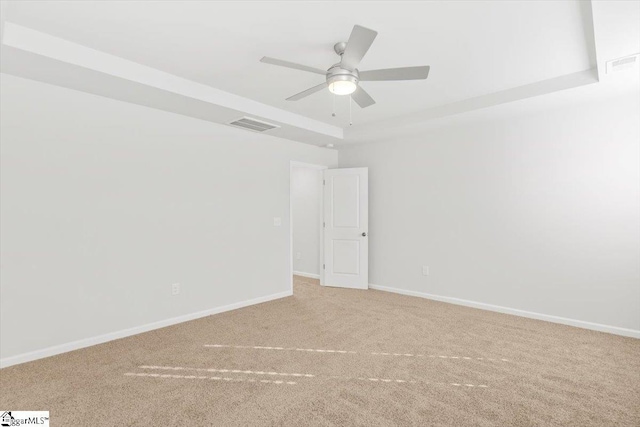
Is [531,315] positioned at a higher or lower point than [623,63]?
lower

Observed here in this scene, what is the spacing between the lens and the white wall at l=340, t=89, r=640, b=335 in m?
3.36

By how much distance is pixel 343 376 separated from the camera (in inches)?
98.9

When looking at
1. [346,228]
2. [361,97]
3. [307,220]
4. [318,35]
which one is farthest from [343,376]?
[307,220]

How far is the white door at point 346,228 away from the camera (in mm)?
5375

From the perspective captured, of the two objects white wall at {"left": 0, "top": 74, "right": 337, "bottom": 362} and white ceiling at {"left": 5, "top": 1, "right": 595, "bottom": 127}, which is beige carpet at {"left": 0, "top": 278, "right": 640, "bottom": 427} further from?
white ceiling at {"left": 5, "top": 1, "right": 595, "bottom": 127}

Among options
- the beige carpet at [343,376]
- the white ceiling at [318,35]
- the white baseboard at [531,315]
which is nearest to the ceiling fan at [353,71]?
the white ceiling at [318,35]

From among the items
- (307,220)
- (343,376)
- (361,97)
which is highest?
(361,97)

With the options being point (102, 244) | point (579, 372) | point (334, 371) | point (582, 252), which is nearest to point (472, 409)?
point (334, 371)

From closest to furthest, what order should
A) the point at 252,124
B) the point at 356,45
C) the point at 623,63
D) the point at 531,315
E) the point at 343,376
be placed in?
the point at 356,45, the point at 343,376, the point at 623,63, the point at 531,315, the point at 252,124

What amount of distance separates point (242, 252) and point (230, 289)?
51cm

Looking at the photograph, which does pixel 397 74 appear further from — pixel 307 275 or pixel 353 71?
pixel 307 275

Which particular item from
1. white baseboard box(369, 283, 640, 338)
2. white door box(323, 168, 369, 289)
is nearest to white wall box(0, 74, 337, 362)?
white door box(323, 168, 369, 289)

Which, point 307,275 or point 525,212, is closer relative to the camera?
point 525,212

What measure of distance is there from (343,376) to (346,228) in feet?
10.3
